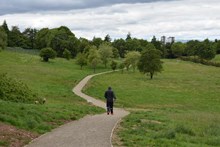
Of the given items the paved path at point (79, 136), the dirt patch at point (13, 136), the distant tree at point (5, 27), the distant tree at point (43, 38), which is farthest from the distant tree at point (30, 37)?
the dirt patch at point (13, 136)

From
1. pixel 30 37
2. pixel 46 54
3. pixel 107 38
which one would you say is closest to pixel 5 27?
pixel 30 37

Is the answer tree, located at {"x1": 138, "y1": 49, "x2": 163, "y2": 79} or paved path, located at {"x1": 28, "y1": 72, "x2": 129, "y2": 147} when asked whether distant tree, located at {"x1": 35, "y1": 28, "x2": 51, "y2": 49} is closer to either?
tree, located at {"x1": 138, "y1": 49, "x2": 163, "y2": 79}

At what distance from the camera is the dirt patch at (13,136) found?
13.6 m

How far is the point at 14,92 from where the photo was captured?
91.5ft

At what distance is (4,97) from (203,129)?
1386cm

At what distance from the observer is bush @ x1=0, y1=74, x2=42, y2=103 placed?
26.8m

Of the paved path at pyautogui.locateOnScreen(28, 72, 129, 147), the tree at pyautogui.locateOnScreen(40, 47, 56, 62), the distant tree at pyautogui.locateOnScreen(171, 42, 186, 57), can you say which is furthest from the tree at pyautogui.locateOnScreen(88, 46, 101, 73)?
the paved path at pyautogui.locateOnScreen(28, 72, 129, 147)

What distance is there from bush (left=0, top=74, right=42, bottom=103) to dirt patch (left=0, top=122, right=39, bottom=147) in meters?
11.1

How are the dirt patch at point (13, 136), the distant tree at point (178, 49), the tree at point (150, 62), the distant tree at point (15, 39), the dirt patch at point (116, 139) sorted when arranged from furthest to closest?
the distant tree at point (178, 49)
the distant tree at point (15, 39)
the tree at point (150, 62)
the dirt patch at point (116, 139)
the dirt patch at point (13, 136)

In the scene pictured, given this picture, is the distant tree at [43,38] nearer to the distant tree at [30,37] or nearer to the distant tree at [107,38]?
the distant tree at [30,37]

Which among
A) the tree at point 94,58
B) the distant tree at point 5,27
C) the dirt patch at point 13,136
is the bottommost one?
the tree at point 94,58

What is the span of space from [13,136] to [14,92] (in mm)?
13787

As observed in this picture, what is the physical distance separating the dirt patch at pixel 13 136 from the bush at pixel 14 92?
11.1 metres

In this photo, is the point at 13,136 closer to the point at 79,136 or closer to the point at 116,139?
the point at 79,136
